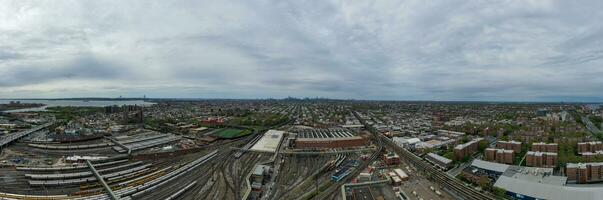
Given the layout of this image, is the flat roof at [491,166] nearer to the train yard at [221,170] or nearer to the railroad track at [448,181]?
the railroad track at [448,181]

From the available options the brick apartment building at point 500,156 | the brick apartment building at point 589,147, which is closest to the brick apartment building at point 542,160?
the brick apartment building at point 500,156

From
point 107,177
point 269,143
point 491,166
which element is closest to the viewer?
point 491,166

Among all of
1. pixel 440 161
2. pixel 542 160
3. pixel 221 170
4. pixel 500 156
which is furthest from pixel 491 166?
pixel 221 170

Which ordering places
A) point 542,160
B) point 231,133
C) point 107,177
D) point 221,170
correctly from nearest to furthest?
point 107,177
point 542,160
point 221,170
point 231,133

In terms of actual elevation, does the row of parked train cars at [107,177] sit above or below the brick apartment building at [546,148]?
below

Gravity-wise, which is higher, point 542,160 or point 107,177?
point 542,160

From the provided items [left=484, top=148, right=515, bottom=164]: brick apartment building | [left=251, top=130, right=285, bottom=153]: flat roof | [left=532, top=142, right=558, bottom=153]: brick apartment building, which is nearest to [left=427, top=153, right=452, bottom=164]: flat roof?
[left=484, top=148, right=515, bottom=164]: brick apartment building

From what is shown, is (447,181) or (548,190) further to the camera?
(447,181)

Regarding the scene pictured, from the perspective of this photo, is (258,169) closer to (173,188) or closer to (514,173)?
(173,188)

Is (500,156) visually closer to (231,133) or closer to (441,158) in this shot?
(441,158)

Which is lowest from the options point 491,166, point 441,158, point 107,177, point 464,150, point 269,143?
point 107,177
